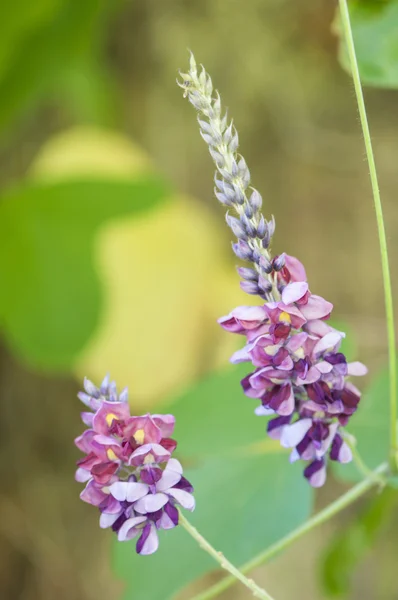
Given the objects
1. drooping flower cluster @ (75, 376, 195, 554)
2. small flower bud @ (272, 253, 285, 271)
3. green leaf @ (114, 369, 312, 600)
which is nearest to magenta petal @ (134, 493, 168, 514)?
drooping flower cluster @ (75, 376, 195, 554)

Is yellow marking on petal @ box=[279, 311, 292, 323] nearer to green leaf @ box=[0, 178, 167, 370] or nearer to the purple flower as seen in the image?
the purple flower

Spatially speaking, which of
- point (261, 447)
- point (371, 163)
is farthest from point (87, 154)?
point (371, 163)

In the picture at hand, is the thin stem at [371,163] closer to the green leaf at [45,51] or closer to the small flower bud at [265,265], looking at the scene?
the small flower bud at [265,265]

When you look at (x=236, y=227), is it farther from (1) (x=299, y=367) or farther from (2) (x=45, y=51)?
(2) (x=45, y=51)

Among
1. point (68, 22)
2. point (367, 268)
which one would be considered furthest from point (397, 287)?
point (68, 22)

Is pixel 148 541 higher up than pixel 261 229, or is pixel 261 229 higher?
pixel 261 229

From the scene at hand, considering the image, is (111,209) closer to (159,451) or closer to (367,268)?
(367,268)

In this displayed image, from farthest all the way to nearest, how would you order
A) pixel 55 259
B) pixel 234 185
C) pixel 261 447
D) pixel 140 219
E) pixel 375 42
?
pixel 140 219
pixel 55 259
pixel 261 447
pixel 375 42
pixel 234 185
